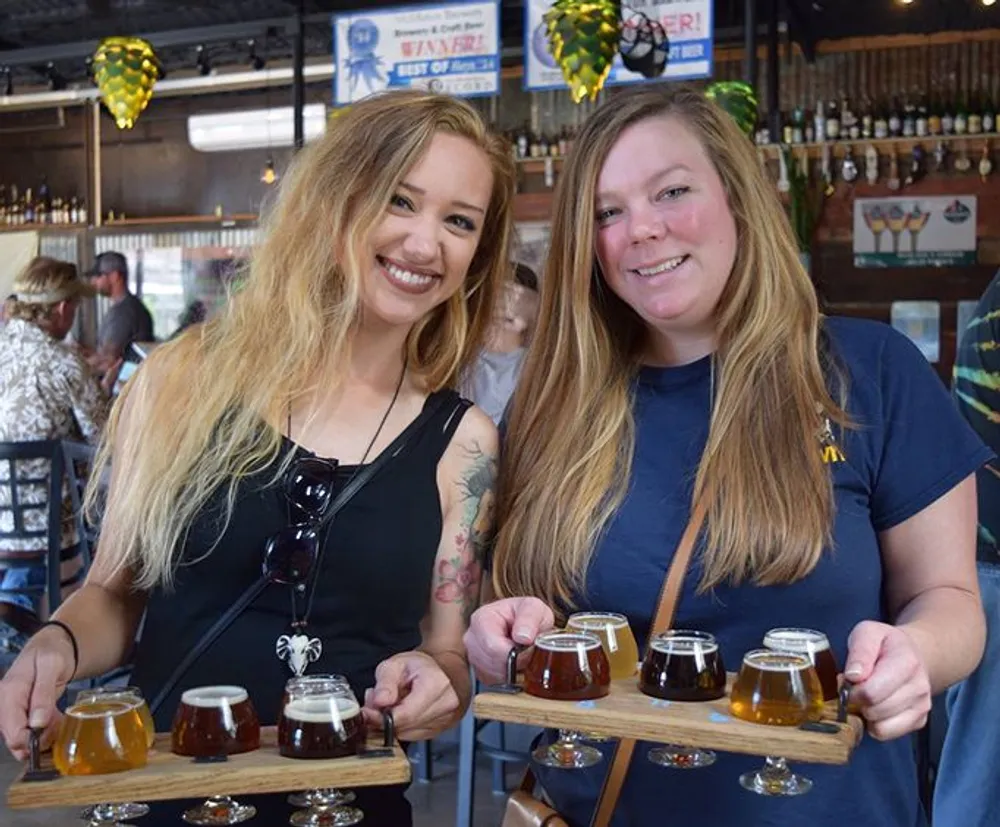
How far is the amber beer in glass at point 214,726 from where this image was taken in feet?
4.76

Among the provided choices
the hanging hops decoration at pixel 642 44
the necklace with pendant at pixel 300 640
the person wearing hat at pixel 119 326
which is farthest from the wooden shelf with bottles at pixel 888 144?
the necklace with pendant at pixel 300 640

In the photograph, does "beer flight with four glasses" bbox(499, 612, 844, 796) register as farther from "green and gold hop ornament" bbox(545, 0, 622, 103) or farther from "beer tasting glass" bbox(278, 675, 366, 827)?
"green and gold hop ornament" bbox(545, 0, 622, 103)

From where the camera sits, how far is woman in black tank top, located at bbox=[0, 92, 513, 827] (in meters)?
1.73

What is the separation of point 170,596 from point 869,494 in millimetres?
1005

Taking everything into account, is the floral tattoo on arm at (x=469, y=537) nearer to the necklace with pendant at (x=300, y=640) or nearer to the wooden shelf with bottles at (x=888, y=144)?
the necklace with pendant at (x=300, y=640)

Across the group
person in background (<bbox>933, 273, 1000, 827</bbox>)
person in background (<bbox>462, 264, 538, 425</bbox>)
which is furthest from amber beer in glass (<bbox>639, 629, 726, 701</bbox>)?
person in background (<bbox>462, 264, 538, 425</bbox>)

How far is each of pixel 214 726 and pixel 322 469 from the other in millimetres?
442

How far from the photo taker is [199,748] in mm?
1446

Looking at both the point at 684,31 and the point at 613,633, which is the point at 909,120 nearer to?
the point at 684,31

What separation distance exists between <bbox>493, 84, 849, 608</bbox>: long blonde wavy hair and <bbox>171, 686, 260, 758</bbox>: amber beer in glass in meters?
0.45

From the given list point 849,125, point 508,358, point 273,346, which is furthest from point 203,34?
point 273,346

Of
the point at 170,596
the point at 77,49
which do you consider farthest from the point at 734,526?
the point at 77,49

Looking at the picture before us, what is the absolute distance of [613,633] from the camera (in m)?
1.58

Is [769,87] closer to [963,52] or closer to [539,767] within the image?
[963,52]
